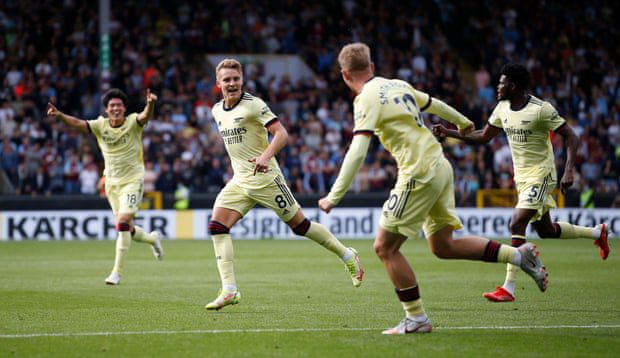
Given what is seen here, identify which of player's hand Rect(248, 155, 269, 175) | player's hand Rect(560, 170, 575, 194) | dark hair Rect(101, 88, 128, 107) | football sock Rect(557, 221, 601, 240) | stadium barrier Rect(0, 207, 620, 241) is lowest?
stadium barrier Rect(0, 207, 620, 241)

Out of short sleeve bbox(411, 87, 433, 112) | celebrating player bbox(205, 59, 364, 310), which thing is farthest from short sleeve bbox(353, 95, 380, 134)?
celebrating player bbox(205, 59, 364, 310)

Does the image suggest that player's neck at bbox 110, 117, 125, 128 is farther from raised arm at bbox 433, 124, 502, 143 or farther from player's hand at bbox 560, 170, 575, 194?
player's hand at bbox 560, 170, 575, 194

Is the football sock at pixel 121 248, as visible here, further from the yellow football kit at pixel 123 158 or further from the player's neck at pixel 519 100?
the player's neck at pixel 519 100

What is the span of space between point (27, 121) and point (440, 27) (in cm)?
1508

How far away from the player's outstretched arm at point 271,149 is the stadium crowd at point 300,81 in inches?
659

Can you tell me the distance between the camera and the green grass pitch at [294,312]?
770cm

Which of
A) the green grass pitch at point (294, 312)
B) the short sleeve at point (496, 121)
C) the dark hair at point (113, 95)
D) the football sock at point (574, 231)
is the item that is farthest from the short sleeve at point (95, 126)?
the football sock at point (574, 231)

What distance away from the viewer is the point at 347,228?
26.8m

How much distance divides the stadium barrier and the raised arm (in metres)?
15.1

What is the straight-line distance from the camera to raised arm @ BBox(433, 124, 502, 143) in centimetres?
949

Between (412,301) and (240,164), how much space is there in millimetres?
3307

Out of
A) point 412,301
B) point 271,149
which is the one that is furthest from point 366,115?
point 271,149

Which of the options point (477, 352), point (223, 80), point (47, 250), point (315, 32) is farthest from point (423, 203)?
point (315, 32)

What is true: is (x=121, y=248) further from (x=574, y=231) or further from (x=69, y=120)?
(x=574, y=231)
